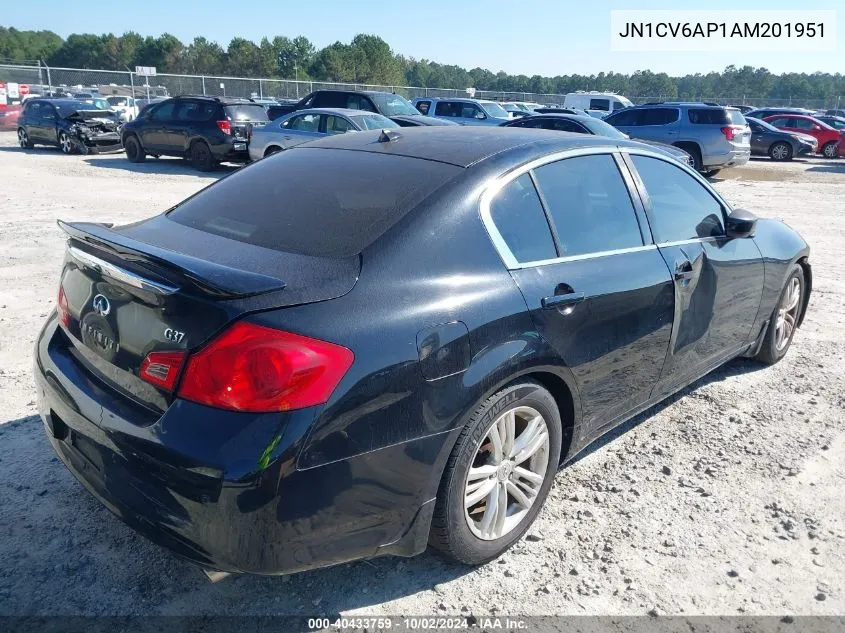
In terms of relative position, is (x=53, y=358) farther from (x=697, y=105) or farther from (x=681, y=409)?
(x=697, y=105)

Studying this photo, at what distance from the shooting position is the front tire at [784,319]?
15.9 feet

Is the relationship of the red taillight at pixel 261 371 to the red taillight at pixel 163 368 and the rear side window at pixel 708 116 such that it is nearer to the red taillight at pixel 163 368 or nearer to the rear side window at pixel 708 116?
the red taillight at pixel 163 368

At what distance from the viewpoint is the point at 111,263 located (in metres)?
2.46

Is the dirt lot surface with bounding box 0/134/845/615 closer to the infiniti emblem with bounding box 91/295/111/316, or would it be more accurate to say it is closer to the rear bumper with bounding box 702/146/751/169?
the infiniti emblem with bounding box 91/295/111/316

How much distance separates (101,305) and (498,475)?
1.65 meters

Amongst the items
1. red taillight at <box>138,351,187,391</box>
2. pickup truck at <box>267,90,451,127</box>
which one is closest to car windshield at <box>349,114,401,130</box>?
pickup truck at <box>267,90,451,127</box>

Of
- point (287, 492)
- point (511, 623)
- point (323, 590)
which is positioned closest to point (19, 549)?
point (323, 590)

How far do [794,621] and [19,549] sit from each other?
9.93 ft

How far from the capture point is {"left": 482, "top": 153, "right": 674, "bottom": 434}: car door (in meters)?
2.86

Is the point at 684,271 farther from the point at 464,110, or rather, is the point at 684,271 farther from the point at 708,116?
the point at 464,110

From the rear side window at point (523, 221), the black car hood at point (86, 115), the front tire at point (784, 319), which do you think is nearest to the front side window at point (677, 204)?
the rear side window at point (523, 221)

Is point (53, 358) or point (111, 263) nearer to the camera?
point (111, 263)

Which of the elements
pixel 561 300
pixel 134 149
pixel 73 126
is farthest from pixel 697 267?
pixel 73 126

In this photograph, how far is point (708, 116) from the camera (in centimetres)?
1769
